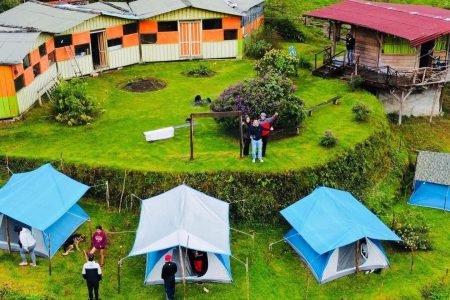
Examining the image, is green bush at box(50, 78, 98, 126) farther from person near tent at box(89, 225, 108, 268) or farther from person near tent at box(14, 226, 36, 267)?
person near tent at box(89, 225, 108, 268)

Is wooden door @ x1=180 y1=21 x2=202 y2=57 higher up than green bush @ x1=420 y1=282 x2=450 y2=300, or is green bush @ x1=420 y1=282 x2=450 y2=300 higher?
wooden door @ x1=180 y1=21 x2=202 y2=57

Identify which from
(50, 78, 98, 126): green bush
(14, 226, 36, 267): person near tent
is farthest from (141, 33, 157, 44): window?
(14, 226, 36, 267): person near tent

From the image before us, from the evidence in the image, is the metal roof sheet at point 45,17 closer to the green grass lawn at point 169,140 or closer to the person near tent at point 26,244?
the green grass lawn at point 169,140

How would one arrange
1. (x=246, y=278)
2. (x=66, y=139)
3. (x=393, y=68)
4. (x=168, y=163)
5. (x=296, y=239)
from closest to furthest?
1. (x=246, y=278)
2. (x=296, y=239)
3. (x=168, y=163)
4. (x=66, y=139)
5. (x=393, y=68)

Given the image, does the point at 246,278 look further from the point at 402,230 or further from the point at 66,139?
the point at 66,139

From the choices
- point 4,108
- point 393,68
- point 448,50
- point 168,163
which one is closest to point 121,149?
point 168,163

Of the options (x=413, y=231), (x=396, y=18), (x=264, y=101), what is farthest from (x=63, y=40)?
(x=413, y=231)
